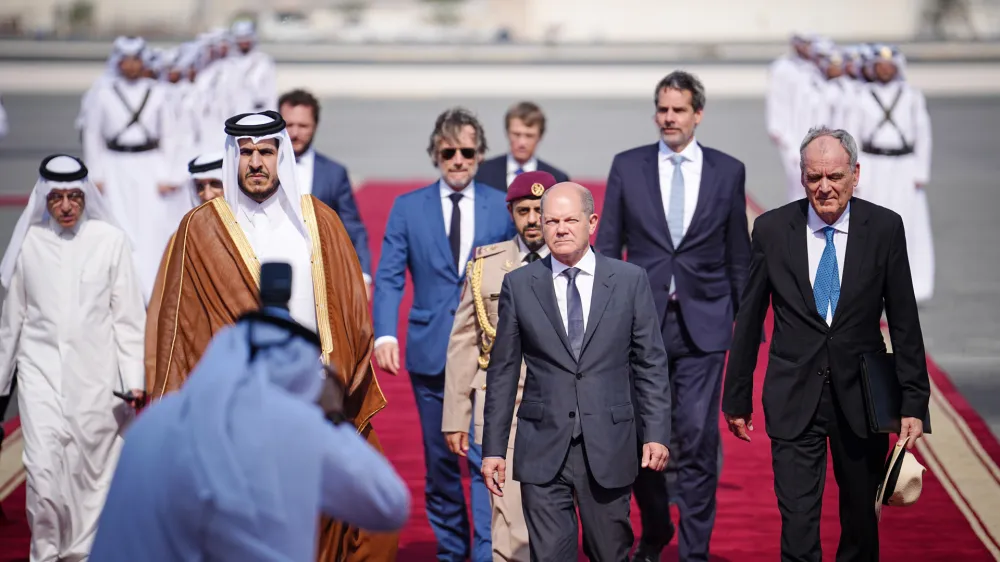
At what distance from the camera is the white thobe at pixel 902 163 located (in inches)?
513

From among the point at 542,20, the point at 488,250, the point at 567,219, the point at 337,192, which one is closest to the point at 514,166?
the point at 337,192

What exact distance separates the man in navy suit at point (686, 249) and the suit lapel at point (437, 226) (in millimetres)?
717

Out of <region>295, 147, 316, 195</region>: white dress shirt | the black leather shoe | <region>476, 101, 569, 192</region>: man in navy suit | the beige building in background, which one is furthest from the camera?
the beige building in background

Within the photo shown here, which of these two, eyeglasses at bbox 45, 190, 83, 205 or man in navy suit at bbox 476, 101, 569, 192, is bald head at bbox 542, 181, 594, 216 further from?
man in navy suit at bbox 476, 101, 569, 192

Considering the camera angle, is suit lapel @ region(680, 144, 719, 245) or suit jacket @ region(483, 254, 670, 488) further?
suit lapel @ region(680, 144, 719, 245)

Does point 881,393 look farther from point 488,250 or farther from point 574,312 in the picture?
point 488,250

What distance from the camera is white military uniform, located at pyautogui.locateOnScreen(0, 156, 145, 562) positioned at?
7078 mm

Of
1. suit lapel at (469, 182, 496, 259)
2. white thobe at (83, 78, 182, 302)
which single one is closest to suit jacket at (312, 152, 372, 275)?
suit lapel at (469, 182, 496, 259)

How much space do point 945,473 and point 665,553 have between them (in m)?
1.95

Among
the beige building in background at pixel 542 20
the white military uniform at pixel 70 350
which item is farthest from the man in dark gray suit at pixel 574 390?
the beige building in background at pixel 542 20

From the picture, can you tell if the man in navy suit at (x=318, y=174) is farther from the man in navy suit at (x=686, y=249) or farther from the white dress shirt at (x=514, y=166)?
the man in navy suit at (x=686, y=249)

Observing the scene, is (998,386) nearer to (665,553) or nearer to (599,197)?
(665,553)

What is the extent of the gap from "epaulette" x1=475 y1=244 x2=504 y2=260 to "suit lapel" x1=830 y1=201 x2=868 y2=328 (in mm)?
1560

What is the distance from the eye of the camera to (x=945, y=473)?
851 cm
